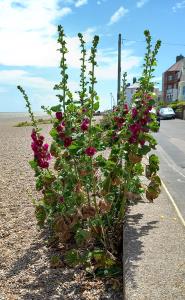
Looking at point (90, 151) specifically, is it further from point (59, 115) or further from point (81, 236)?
point (81, 236)

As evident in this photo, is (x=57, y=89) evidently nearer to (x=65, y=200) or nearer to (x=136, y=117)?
(x=136, y=117)

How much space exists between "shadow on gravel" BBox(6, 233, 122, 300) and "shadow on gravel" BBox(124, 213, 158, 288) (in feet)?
0.92

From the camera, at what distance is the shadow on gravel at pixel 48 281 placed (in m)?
3.37

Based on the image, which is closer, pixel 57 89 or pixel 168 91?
pixel 57 89

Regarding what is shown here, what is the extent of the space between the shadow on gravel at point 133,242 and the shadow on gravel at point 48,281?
0.28 m

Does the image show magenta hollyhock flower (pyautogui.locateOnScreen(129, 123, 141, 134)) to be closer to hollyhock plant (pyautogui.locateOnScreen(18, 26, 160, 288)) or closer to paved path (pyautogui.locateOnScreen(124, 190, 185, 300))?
hollyhock plant (pyautogui.locateOnScreen(18, 26, 160, 288))

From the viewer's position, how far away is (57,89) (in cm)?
374

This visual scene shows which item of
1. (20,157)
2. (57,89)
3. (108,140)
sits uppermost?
(57,89)

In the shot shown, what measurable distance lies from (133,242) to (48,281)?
82 cm

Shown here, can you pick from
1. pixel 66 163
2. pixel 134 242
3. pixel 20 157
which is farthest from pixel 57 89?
pixel 20 157

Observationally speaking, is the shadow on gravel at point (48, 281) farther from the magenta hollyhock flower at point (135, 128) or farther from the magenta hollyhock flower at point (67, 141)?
the magenta hollyhock flower at point (135, 128)

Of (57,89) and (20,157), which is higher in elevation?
(57,89)

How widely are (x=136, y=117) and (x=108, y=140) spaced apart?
30.0 inches

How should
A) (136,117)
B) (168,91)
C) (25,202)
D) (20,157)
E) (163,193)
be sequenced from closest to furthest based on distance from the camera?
(136,117), (163,193), (25,202), (20,157), (168,91)
